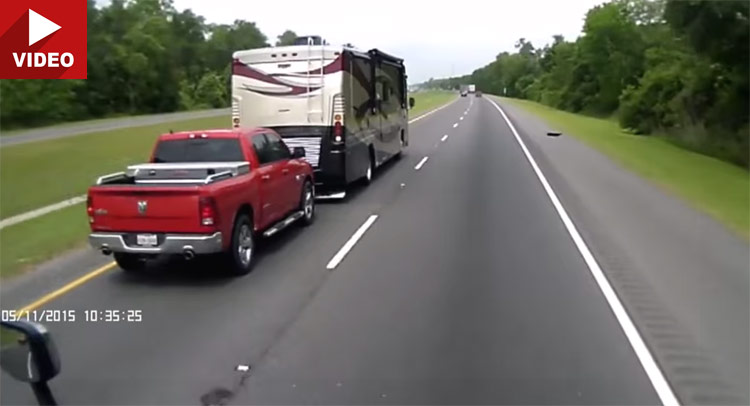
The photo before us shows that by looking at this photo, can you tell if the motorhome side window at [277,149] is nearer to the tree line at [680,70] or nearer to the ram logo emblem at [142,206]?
the ram logo emblem at [142,206]

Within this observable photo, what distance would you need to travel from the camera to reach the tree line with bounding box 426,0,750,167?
92.0 ft

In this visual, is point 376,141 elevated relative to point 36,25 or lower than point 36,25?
lower

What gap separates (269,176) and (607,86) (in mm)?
78165

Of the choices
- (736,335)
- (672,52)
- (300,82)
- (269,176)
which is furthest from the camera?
(672,52)

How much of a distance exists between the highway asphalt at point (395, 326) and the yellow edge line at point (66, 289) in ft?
0.57

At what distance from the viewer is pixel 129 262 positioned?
10.4 metres

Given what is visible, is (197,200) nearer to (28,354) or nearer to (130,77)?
(28,354)

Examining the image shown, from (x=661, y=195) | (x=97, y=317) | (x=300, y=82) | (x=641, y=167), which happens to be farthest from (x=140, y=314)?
(x=641, y=167)

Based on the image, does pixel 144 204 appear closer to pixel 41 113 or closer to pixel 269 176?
pixel 269 176

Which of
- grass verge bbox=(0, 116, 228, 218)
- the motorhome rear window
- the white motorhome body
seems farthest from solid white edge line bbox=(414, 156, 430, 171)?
the motorhome rear window

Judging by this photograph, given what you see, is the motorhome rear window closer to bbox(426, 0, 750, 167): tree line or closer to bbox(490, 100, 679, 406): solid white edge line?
bbox(490, 100, 679, 406): solid white edge line

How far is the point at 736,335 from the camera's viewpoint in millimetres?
7344

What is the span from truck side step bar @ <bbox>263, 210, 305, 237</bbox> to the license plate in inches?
82.6

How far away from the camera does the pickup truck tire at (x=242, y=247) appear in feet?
32.1
